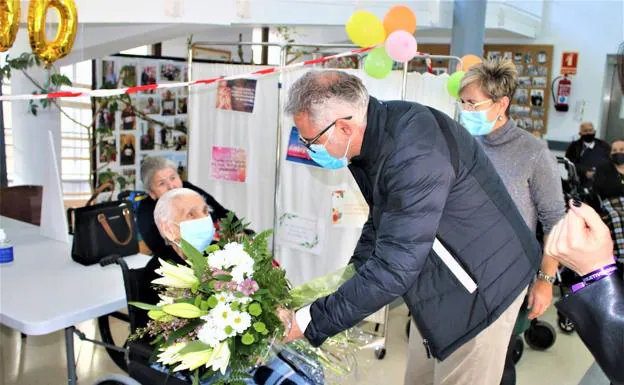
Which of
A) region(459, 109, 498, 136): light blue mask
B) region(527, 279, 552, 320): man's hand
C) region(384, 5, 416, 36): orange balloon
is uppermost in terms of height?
region(384, 5, 416, 36): orange balloon

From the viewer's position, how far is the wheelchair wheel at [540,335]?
422cm

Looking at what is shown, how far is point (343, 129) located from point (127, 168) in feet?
13.7

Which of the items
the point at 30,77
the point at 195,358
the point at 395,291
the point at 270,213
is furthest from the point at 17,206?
the point at 395,291

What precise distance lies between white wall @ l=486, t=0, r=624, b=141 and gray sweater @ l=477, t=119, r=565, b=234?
7.45m

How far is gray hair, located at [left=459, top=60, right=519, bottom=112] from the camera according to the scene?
2.70 meters

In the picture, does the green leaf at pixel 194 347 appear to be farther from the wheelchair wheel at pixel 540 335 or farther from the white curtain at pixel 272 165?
the wheelchair wheel at pixel 540 335

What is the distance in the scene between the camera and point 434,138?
1.76m

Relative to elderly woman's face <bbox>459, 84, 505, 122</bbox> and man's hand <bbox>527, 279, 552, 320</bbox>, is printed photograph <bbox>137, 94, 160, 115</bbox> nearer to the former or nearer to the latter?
elderly woman's face <bbox>459, 84, 505, 122</bbox>

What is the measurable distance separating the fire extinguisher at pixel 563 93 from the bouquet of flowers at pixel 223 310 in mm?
8629

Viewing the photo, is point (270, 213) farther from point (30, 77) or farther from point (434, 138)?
point (434, 138)

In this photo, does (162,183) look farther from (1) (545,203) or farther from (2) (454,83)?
(1) (545,203)

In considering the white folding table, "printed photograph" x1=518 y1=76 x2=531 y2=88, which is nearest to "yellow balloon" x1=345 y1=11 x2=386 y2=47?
the white folding table

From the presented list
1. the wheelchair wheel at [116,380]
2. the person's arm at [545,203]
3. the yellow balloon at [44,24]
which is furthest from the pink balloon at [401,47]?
the wheelchair wheel at [116,380]

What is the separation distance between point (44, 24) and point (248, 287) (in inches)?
103
